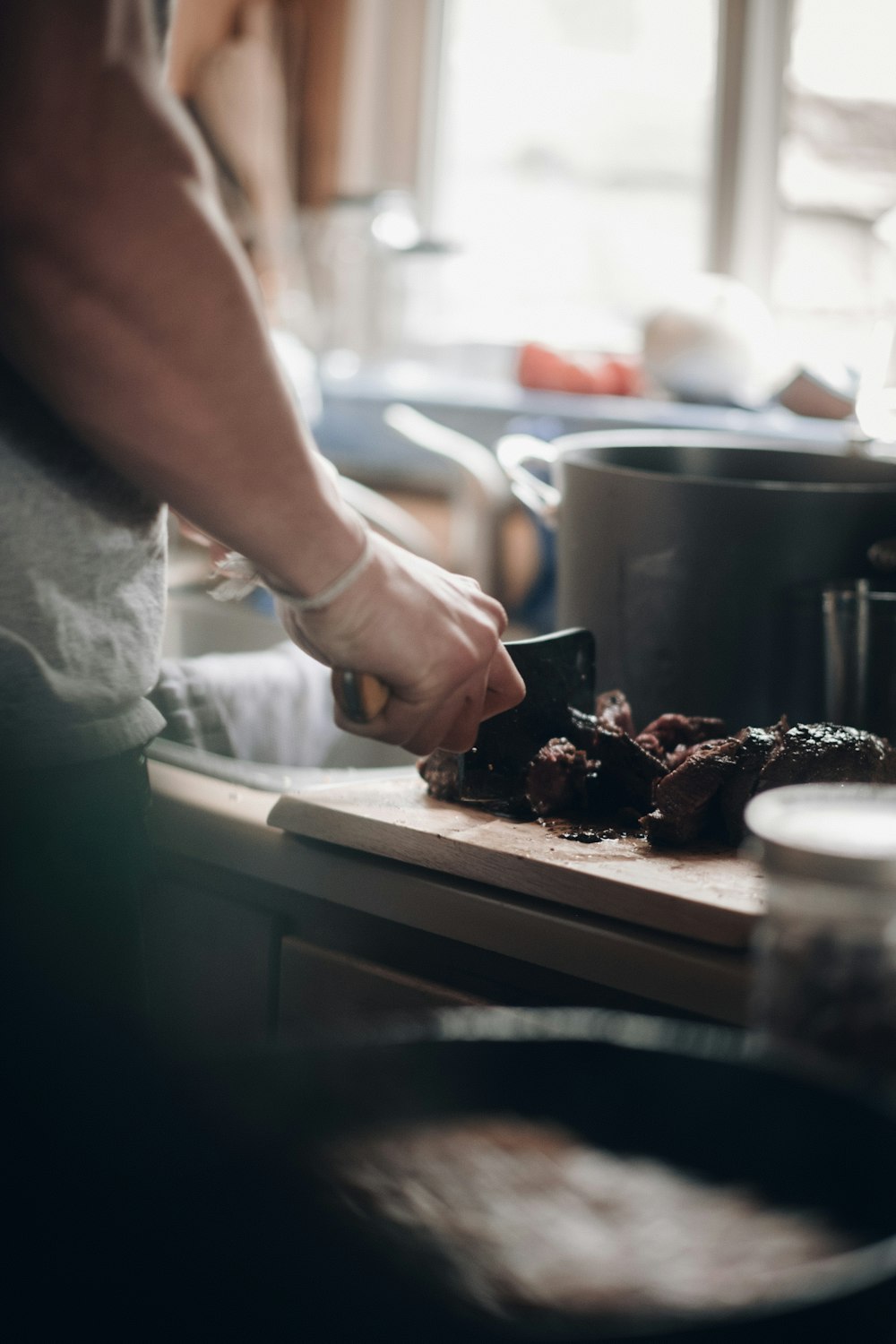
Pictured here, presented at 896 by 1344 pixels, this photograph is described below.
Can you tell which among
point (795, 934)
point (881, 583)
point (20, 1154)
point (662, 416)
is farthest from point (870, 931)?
point (662, 416)

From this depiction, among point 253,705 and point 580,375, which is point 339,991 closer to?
point 253,705

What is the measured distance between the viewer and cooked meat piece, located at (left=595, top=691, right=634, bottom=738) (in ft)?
3.19

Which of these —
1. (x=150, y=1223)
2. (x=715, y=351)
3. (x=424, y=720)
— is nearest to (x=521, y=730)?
(x=424, y=720)

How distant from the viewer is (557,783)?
0.91 meters

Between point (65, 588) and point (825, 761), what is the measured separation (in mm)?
445

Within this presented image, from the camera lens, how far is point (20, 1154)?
1.68ft

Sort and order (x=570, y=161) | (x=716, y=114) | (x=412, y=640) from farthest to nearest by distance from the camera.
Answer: (x=570, y=161) → (x=716, y=114) → (x=412, y=640)

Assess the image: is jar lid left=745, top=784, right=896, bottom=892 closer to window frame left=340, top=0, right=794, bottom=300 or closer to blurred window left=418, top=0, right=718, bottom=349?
window frame left=340, top=0, right=794, bottom=300

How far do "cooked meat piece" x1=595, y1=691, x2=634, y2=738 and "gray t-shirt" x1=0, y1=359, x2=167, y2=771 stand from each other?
33 centimetres

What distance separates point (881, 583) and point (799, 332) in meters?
2.80

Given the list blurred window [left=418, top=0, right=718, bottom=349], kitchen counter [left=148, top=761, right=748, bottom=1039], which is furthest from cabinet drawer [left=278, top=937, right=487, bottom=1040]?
blurred window [left=418, top=0, right=718, bottom=349]

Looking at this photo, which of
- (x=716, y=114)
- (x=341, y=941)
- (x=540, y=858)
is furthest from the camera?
(x=716, y=114)

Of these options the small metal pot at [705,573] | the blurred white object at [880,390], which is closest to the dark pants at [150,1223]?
the small metal pot at [705,573]

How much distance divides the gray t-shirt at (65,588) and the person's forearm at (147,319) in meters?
0.10
